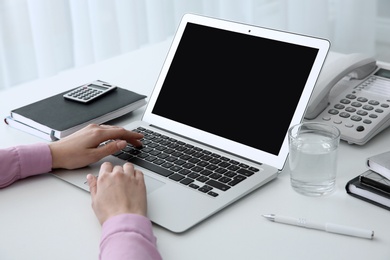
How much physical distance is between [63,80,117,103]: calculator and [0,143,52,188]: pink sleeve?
0.26 metres

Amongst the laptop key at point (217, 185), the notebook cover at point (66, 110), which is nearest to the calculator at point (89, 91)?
the notebook cover at point (66, 110)

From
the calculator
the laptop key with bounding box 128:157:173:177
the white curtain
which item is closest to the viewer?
the laptop key with bounding box 128:157:173:177

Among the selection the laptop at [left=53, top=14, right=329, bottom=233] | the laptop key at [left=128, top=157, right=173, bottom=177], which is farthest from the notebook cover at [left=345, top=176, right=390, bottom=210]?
the laptop key at [left=128, top=157, right=173, bottom=177]

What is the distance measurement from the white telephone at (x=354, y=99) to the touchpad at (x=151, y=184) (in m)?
0.38

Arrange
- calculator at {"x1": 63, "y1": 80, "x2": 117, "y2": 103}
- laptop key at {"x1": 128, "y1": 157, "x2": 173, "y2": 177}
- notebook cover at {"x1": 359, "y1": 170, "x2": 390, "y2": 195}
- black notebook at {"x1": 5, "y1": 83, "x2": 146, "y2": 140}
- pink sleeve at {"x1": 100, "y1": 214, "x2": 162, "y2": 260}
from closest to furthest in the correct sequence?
pink sleeve at {"x1": 100, "y1": 214, "x2": 162, "y2": 260}, notebook cover at {"x1": 359, "y1": 170, "x2": 390, "y2": 195}, laptop key at {"x1": 128, "y1": 157, "x2": 173, "y2": 177}, black notebook at {"x1": 5, "y1": 83, "x2": 146, "y2": 140}, calculator at {"x1": 63, "y1": 80, "x2": 117, "y2": 103}

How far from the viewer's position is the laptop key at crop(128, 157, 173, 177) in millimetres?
1186

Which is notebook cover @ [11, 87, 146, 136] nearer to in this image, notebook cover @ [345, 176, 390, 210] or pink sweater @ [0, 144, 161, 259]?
pink sweater @ [0, 144, 161, 259]

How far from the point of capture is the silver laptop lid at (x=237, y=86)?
121 cm

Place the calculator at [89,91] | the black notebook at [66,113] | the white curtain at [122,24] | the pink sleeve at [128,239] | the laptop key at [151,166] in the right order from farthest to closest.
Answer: the white curtain at [122,24] < the calculator at [89,91] < the black notebook at [66,113] < the laptop key at [151,166] < the pink sleeve at [128,239]

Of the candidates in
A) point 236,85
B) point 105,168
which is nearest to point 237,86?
point 236,85

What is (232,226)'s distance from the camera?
3.39 feet

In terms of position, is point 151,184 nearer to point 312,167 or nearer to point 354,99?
point 312,167

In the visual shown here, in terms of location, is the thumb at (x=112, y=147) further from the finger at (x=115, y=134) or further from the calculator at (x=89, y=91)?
the calculator at (x=89, y=91)

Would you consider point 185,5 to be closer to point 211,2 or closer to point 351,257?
point 211,2
